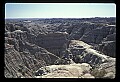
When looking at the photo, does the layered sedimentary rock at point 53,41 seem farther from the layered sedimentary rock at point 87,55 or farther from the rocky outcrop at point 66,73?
the rocky outcrop at point 66,73

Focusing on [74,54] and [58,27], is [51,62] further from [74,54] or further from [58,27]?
[58,27]

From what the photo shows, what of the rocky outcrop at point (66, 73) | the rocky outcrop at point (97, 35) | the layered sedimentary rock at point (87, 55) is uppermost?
the rocky outcrop at point (97, 35)

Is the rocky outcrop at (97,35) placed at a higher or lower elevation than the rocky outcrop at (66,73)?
higher

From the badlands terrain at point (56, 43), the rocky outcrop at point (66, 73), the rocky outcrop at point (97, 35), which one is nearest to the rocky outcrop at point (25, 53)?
the badlands terrain at point (56, 43)

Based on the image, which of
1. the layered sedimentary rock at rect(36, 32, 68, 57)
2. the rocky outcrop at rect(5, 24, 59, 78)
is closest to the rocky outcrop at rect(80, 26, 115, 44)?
the layered sedimentary rock at rect(36, 32, 68, 57)

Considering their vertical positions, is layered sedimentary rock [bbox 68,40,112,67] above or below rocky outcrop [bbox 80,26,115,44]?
below

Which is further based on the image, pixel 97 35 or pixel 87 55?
pixel 97 35

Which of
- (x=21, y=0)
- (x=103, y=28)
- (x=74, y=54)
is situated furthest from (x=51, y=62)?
(x=21, y=0)

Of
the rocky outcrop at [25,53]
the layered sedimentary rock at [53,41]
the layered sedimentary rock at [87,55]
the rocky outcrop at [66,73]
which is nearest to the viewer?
the rocky outcrop at [66,73]

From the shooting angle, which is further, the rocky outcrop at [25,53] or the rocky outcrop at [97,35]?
the rocky outcrop at [97,35]

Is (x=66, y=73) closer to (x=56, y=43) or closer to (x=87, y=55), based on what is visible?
(x=87, y=55)

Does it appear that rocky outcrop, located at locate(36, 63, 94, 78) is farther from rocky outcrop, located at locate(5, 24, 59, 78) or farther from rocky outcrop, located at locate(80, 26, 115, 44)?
rocky outcrop, located at locate(80, 26, 115, 44)

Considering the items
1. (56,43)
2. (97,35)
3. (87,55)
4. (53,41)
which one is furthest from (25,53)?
(97,35)
